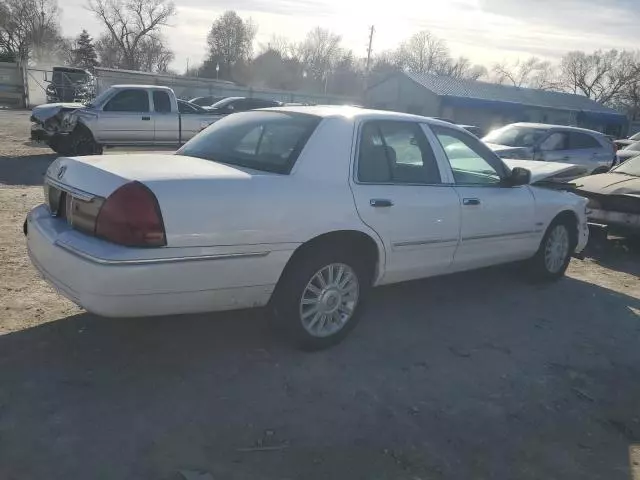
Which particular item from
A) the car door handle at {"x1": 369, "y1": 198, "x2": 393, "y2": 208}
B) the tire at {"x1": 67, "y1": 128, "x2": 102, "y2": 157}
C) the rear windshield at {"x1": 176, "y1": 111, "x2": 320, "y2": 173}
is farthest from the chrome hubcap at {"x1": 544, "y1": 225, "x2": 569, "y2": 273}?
the tire at {"x1": 67, "y1": 128, "x2": 102, "y2": 157}

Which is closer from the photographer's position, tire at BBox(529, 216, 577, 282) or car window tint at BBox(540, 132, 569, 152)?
tire at BBox(529, 216, 577, 282)

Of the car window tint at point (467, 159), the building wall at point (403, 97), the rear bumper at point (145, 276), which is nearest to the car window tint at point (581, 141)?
the car window tint at point (467, 159)

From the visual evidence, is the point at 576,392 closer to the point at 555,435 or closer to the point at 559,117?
the point at 555,435

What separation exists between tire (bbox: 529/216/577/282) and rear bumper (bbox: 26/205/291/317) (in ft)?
10.8

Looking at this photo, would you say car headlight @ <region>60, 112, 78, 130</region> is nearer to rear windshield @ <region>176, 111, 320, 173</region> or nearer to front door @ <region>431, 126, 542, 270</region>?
rear windshield @ <region>176, 111, 320, 173</region>

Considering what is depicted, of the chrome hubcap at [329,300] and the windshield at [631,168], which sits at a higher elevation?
the windshield at [631,168]

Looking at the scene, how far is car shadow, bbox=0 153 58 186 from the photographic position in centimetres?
1011

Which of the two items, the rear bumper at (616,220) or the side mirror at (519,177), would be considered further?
the rear bumper at (616,220)

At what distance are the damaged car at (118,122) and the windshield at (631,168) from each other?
9.29 m

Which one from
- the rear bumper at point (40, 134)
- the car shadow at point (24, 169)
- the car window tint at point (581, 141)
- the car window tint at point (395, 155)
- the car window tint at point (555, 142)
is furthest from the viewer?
the rear bumper at point (40, 134)

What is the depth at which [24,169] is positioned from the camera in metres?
11.5

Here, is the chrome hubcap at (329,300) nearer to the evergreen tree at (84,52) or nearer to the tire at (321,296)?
the tire at (321,296)

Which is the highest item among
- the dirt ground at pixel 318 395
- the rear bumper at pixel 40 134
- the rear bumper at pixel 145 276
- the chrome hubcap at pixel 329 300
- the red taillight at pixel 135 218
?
the red taillight at pixel 135 218

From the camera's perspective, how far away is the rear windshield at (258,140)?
379 cm
